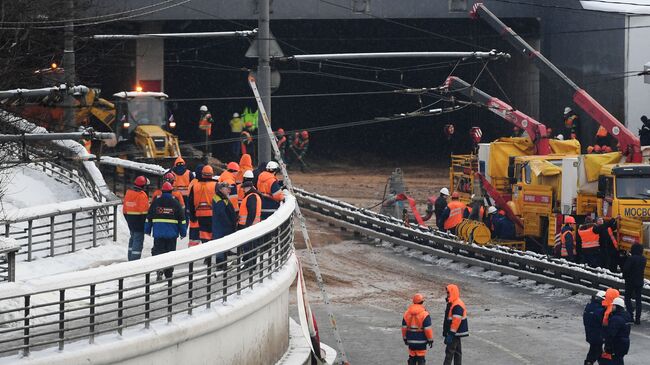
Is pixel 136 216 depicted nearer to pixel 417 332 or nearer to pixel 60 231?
pixel 60 231

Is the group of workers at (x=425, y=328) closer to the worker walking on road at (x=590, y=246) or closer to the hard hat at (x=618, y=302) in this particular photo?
the hard hat at (x=618, y=302)

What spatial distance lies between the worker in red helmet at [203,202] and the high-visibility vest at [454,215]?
10207mm

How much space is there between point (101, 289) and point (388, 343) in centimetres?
614

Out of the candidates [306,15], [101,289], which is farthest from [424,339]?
[306,15]

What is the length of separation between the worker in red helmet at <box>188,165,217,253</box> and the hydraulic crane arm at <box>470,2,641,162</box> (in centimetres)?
1192

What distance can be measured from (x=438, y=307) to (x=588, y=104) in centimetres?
984

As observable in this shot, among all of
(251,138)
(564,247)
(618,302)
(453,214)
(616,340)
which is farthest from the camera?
→ (251,138)

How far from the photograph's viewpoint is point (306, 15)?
4934cm

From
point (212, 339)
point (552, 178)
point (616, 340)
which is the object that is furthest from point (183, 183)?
point (212, 339)

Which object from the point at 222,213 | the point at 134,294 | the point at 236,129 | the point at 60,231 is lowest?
the point at 134,294

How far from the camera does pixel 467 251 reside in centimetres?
3102

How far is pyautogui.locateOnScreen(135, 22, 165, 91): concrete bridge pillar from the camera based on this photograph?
5144 cm

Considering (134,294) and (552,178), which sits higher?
(552,178)

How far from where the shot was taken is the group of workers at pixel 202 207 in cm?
2127
